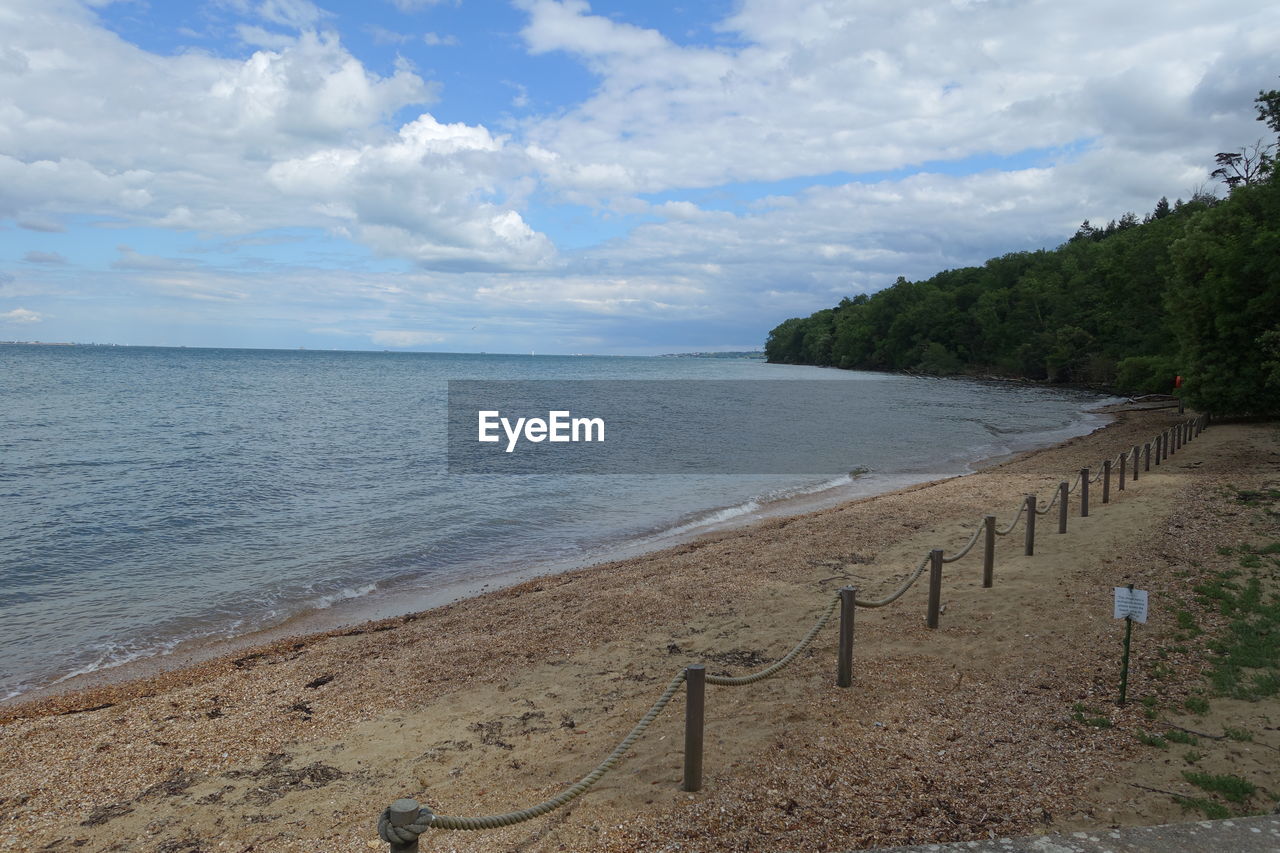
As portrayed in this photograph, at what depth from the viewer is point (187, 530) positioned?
682 inches

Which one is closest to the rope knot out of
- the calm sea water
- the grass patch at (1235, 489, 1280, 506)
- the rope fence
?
the rope fence

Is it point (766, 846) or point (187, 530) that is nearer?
point (766, 846)

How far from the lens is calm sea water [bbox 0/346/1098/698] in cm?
1228

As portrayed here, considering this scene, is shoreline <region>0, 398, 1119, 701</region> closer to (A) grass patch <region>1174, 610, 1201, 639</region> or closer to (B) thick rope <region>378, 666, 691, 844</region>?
(B) thick rope <region>378, 666, 691, 844</region>

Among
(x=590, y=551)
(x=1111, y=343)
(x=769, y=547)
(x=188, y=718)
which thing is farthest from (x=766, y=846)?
(x=1111, y=343)

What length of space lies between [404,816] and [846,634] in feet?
15.4

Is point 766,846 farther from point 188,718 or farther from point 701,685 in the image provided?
point 188,718

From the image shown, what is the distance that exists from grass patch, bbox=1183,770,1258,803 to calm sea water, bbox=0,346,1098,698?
36.9 feet

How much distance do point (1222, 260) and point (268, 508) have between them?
33099 millimetres

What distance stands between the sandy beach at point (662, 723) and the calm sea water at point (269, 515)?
102 inches

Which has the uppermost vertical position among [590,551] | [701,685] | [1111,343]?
[1111,343]

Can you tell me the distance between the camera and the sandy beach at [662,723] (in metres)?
5.14

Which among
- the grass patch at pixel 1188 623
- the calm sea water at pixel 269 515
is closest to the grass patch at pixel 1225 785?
the grass patch at pixel 1188 623

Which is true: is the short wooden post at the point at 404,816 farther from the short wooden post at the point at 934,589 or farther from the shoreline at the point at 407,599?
the shoreline at the point at 407,599
